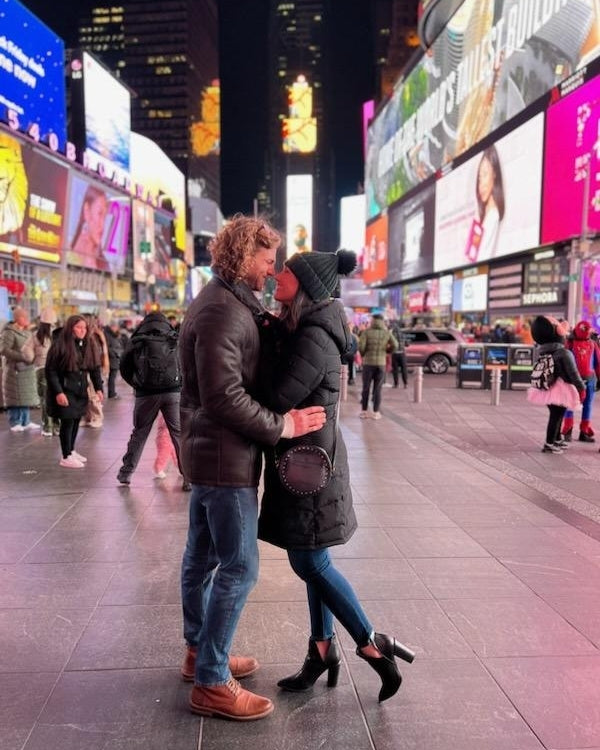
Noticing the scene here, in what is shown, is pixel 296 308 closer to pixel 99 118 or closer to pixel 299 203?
pixel 99 118

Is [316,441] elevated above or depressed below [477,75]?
below

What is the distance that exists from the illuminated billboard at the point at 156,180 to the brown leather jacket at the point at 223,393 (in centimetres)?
6220

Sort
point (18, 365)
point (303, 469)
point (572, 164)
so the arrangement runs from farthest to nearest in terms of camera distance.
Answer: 1. point (572, 164)
2. point (18, 365)
3. point (303, 469)

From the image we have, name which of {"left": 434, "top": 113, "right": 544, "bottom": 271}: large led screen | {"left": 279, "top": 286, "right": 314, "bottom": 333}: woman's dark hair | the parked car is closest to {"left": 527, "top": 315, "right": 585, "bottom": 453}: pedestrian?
{"left": 279, "top": 286, "right": 314, "bottom": 333}: woman's dark hair

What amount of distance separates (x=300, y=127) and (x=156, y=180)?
237 ft

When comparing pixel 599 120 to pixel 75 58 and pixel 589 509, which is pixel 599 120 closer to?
pixel 589 509

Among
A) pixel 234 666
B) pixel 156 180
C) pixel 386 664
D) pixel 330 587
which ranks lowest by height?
pixel 234 666

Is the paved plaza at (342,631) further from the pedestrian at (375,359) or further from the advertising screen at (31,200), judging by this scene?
the advertising screen at (31,200)

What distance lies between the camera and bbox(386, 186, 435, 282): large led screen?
44031 millimetres

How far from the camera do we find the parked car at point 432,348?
24312 millimetres

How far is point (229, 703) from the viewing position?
8.73 feet

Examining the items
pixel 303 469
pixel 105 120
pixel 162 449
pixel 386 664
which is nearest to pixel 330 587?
pixel 386 664

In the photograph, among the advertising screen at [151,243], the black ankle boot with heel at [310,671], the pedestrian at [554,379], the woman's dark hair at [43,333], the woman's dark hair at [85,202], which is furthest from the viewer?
the advertising screen at [151,243]

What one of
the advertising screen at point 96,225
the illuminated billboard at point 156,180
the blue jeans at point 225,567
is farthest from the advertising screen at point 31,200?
the blue jeans at point 225,567
